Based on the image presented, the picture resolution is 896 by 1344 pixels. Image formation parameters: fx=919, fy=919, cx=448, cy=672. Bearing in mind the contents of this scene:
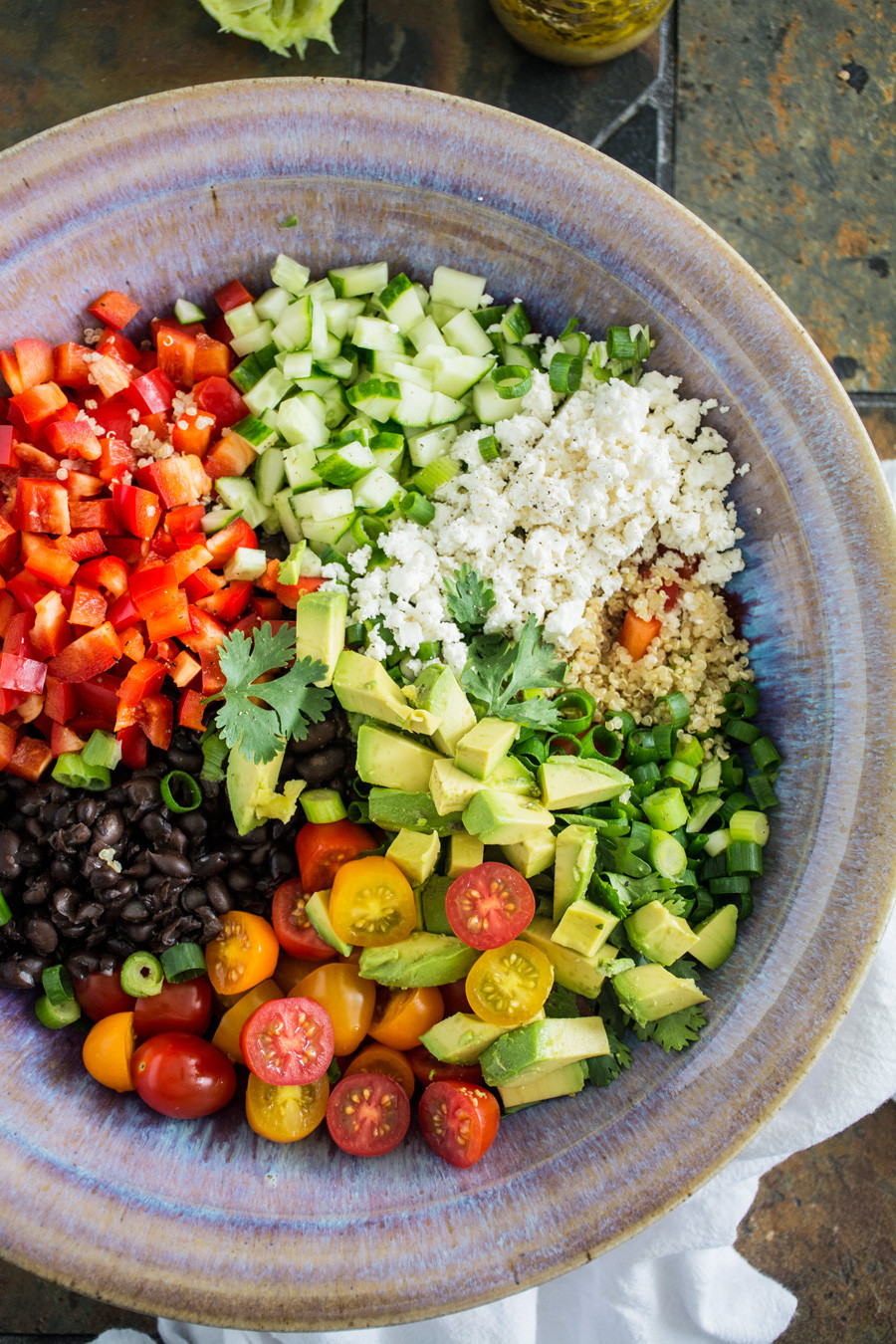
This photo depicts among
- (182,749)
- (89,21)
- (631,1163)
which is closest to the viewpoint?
(631,1163)

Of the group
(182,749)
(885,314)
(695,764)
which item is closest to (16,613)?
(182,749)

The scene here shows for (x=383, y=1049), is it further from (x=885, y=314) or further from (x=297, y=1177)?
(x=885, y=314)

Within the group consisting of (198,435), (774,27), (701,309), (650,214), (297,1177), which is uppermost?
(774,27)

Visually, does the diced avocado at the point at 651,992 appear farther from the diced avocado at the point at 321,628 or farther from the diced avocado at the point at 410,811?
the diced avocado at the point at 321,628

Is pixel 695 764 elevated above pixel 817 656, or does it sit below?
below

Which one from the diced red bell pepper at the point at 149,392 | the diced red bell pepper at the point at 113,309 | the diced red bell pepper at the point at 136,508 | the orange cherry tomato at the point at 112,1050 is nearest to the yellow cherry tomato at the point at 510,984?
the orange cherry tomato at the point at 112,1050

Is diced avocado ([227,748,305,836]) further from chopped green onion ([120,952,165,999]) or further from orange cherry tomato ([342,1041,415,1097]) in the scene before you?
orange cherry tomato ([342,1041,415,1097])
